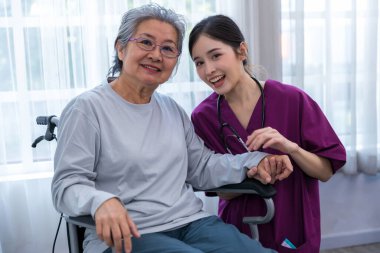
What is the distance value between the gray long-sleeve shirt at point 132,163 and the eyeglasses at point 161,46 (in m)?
0.17

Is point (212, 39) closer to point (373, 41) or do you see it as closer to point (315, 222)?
point (315, 222)

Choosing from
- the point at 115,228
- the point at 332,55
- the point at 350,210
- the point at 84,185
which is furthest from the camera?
the point at 350,210

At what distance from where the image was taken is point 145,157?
4.03 ft

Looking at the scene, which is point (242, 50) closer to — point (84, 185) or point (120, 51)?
point (120, 51)

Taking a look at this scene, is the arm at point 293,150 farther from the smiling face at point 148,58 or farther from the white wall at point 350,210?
the white wall at point 350,210

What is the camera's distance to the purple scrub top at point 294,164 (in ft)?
4.64

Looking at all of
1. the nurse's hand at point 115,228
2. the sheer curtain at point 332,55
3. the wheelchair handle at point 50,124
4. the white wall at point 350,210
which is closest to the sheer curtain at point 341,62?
the sheer curtain at point 332,55

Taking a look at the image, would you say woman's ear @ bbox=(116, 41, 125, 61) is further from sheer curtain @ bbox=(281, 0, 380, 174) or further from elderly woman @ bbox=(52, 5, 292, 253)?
sheer curtain @ bbox=(281, 0, 380, 174)

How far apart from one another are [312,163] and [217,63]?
47 cm

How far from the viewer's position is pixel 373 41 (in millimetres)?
2125

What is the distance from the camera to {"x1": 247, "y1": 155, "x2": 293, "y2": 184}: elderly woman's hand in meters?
1.27

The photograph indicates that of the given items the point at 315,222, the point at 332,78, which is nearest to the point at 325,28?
the point at 332,78

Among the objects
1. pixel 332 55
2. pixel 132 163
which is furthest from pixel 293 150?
pixel 332 55

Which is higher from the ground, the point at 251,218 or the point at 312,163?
the point at 312,163
